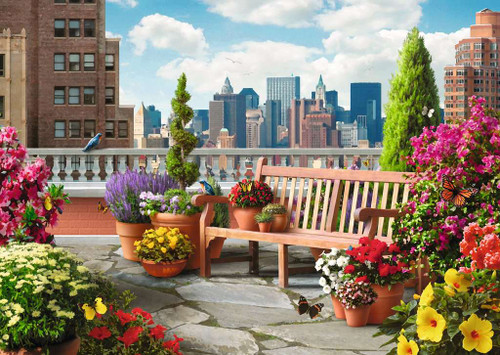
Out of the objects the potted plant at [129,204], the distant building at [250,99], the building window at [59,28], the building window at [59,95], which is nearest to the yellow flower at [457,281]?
the potted plant at [129,204]

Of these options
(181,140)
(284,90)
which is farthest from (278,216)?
(284,90)

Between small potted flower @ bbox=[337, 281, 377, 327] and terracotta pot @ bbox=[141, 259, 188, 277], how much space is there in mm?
2161

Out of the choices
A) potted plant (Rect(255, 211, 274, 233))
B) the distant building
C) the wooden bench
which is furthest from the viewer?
the distant building

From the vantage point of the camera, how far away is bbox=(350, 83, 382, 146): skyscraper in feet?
449

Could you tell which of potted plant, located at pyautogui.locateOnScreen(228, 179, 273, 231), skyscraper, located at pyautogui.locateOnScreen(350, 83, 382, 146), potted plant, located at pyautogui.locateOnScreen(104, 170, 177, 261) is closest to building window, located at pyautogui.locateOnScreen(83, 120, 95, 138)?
potted plant, located at pyautogui.locateOnScreen(104, 170, 177, 261)

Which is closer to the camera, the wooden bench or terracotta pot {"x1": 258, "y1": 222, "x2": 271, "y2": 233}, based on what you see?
the wooden bench

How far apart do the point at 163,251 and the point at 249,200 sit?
1.00m

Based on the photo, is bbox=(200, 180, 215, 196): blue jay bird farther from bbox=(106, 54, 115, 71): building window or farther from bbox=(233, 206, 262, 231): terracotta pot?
bbox=(106, 54, 115, 71): building window

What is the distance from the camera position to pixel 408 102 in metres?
8.91

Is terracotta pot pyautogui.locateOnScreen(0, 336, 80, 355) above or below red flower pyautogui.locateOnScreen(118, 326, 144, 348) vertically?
above

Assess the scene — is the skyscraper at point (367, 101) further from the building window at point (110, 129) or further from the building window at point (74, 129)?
the building window at point (74, 129)

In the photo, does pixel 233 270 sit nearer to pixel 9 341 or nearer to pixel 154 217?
pixel 154 217

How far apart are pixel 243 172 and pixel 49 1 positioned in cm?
3497

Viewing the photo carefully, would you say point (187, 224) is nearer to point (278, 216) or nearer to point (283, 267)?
point (278, 216)
